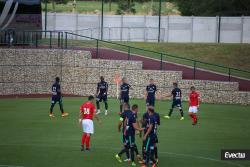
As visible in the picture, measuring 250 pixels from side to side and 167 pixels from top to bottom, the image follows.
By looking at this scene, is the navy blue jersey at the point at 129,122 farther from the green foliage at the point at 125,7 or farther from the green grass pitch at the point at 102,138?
the green foliage at the point at 125,7

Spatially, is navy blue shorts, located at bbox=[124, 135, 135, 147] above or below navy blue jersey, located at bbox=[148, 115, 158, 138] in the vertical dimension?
below

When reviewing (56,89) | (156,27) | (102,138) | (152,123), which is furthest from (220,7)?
(152,123)

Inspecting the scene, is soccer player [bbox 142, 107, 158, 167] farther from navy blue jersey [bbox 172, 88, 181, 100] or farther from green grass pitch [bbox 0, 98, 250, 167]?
navy blue jersey [bbox 172, 88, 181, 100]

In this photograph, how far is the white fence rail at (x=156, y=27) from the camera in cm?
6825

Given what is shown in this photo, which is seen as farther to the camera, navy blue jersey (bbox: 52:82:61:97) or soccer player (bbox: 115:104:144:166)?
navy blue jersey (bbox: 52:82:61:97)

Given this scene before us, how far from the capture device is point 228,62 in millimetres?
55625

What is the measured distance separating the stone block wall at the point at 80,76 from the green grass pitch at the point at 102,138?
3.01 metres

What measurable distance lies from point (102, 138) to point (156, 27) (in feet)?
121

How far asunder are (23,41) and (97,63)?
5.87 metres

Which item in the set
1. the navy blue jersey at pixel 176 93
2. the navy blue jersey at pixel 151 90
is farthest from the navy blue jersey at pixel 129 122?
the navy blue jersey at pixel 151 90

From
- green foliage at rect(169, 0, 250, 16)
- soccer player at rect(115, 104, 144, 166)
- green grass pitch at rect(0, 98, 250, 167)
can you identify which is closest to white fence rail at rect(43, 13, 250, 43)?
green foliage at rect(169, 0, 250, 16)

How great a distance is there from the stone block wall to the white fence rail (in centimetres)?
1752

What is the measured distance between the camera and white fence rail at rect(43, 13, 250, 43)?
68.2 metres

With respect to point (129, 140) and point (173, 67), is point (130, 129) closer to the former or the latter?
point (129, 140)
